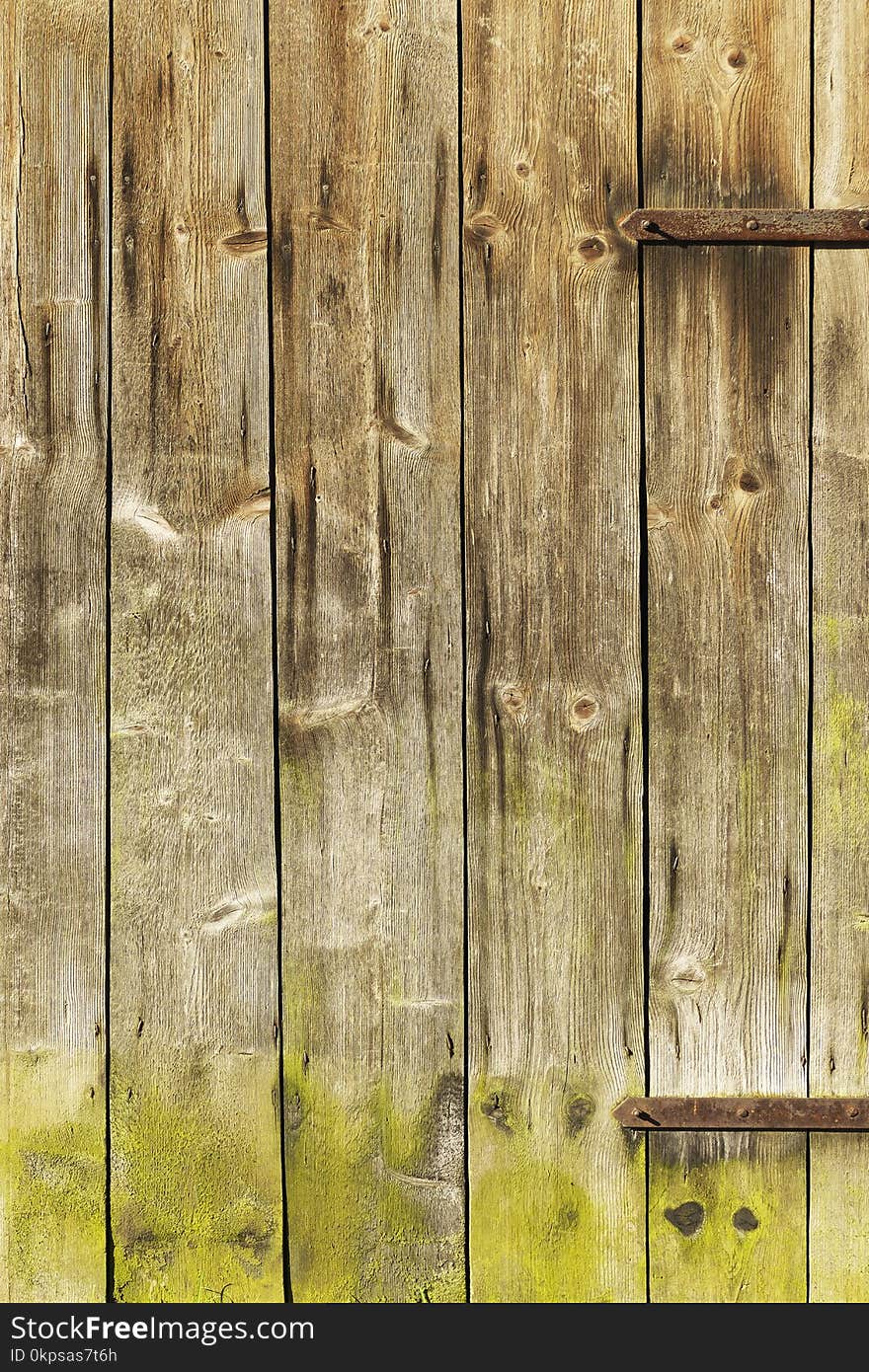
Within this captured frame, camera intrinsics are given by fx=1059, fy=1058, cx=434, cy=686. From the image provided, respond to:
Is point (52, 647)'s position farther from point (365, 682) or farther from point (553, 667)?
point (553, 667)

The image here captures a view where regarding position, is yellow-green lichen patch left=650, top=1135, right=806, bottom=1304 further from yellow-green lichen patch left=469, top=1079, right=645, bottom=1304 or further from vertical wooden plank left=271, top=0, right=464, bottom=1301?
vertical wooden plank left=271, top=0, right=464, bottom=1301

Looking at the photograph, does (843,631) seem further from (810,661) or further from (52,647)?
(52,647)

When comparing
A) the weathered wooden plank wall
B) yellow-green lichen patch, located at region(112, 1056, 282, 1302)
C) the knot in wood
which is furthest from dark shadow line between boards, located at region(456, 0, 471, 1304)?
yellow-green lichen patch, located at region(112, 1056, 282, 1302)

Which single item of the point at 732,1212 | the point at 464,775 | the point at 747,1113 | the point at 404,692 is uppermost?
the point at 404,692

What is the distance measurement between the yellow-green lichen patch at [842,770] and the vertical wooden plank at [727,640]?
29 millimetres

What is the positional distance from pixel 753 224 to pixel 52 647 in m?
1.02

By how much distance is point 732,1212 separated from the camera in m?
1.34

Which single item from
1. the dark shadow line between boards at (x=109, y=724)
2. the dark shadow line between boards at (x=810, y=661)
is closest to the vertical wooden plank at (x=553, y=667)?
the dark shadow line between boards at (x=810, y=661)

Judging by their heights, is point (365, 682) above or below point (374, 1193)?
above

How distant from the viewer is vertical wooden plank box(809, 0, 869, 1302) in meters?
1.32

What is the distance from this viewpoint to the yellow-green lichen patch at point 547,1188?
1.34 metres

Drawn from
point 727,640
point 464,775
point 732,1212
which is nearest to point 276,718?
point 464,775

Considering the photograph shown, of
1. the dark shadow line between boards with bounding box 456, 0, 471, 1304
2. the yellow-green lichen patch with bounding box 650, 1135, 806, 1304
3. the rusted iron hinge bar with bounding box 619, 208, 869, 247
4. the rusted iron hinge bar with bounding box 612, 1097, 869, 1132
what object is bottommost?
the yellow-green lichen patch with bounding box 650, 1135, 806, 1304

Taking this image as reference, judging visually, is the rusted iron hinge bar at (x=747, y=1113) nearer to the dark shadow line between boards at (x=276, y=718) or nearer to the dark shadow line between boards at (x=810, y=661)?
the dark shadow line between boards at (x=810, y=661)
